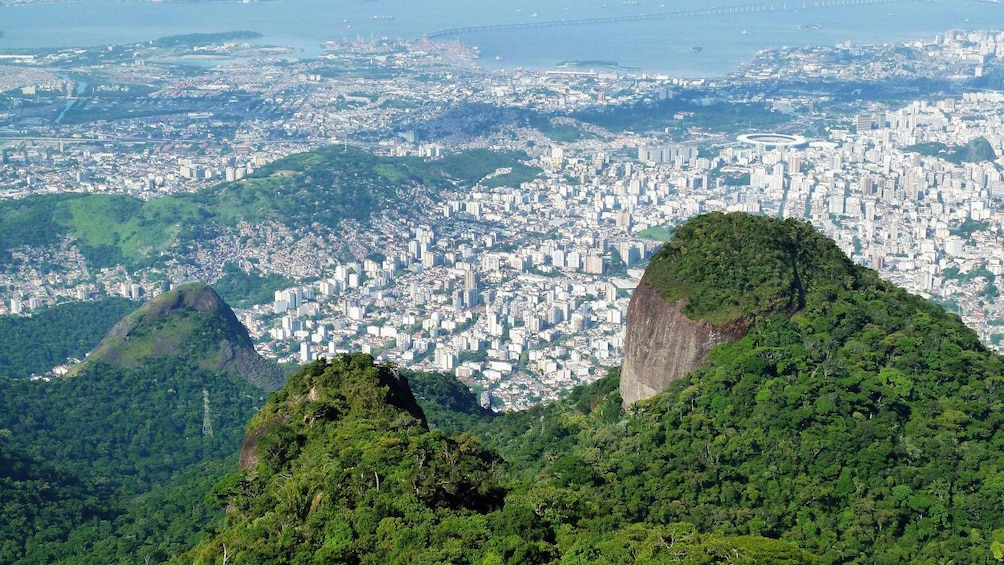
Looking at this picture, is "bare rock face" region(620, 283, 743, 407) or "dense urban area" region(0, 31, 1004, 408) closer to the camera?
"bare rock face" region(620, 283, 743, 407)

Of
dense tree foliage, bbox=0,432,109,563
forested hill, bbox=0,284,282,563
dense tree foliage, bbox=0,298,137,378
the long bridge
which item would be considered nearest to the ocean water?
the long bridge

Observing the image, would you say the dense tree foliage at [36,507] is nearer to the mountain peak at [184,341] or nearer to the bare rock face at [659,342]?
the bare rock face at [659,342]

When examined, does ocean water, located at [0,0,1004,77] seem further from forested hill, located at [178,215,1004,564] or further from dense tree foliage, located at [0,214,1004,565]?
forested hill, located at [178,215,1004,564]

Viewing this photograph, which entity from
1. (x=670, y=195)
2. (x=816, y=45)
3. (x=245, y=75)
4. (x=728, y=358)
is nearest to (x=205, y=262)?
(x=670, y=195)

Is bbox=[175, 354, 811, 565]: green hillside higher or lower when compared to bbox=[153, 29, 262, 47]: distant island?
higher

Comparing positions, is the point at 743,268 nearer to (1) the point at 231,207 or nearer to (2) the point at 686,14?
(1) the point at 231,207

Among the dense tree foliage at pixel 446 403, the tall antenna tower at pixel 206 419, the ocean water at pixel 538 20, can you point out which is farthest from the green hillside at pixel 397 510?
the ocean water at pixel 538 20

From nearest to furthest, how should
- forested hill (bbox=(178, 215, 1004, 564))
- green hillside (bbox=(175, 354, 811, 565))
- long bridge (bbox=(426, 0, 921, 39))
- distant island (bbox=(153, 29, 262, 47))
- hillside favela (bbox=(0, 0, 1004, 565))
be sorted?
green hillside (bbox=(175, 354, 811, 565)), forested hill (bbox=(178, 215, 1004, 564)), hillside favela (bbox=(0, 0, 1004, 565)), distant island (bbox=(153, 29, 262, 47)), long bridge (bbox=(426, 0, 921, 39))

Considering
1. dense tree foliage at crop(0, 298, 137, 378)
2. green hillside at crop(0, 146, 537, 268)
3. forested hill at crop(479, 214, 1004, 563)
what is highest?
forested hill at crop(479, 214, 1004, 563)
